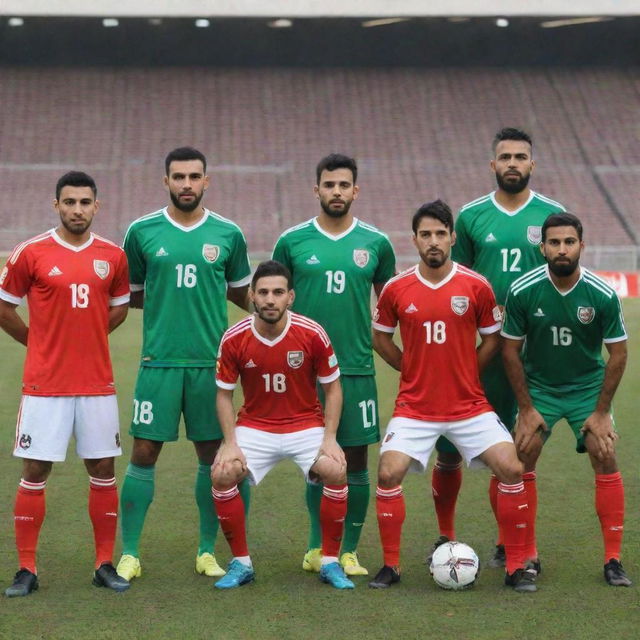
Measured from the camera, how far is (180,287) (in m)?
6.25

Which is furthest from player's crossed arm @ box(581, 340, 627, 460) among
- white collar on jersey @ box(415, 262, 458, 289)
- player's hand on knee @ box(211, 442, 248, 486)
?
player's hand on knee @ box(211, 442, 248, 486)

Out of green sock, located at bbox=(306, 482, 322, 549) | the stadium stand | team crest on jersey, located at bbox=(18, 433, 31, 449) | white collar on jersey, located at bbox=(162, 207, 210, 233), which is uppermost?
the stadium stand

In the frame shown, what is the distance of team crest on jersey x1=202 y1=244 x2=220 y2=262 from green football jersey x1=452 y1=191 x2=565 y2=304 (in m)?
1.43

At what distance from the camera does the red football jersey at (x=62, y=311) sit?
5.88 metres

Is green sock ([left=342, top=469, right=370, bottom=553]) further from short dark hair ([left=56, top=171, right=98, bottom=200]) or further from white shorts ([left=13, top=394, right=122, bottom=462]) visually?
short dark hair ([left=56, top=171, right=98, bottom=200])

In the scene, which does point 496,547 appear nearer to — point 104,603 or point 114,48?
point 104,603

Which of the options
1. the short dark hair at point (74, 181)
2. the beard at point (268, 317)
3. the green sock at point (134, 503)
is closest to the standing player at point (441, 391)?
the beard at point (268, 317)

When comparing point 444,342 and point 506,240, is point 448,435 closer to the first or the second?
point 444,342

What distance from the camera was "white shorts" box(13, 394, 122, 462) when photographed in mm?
5859

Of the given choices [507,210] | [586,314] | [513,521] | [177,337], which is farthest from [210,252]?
[513,521]

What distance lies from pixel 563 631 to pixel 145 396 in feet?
8.14

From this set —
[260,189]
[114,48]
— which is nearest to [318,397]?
[260,189]

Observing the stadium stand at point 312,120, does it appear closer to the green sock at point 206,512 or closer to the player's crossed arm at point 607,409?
the green sock at point 206,512

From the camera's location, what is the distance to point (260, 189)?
27188 millimetres
